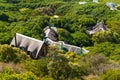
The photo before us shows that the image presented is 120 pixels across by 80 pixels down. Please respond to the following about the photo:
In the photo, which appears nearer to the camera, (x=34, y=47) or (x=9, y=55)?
(x=9, y=55)

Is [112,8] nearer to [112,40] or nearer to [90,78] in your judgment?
[112,40]

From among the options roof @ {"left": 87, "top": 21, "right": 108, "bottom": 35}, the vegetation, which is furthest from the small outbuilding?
roof @ {"left": 87, "top": 21, "right": 108, "bottom": 35}

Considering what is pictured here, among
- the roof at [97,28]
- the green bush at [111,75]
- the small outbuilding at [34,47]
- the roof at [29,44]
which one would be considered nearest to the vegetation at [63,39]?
the green bush at [111,75]

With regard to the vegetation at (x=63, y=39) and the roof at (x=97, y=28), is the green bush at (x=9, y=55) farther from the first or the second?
the roof at (x=97, y=28)

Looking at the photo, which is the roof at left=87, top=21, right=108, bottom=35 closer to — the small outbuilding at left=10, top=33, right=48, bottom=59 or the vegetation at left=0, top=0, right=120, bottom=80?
the vegetation at left=0, top=0, right=120, bottom=80

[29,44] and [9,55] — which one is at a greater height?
[9,55]

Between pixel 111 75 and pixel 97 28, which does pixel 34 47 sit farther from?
pixel 97 28

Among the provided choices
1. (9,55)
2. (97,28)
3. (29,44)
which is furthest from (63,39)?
(9,55)
